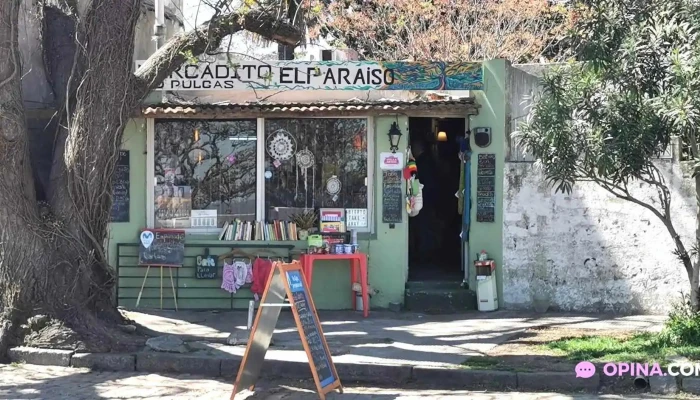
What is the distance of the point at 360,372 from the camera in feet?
28.1

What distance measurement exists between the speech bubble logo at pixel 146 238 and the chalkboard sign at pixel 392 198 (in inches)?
130

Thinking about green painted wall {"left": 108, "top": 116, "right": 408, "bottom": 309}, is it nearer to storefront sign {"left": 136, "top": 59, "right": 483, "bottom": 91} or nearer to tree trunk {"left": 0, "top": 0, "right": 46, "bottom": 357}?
storefront sign {"left": 136, "top": 59, "right": 483, "bottom": 91}

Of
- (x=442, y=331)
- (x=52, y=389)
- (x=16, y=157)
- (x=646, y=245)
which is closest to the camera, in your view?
(x=52, y=389)

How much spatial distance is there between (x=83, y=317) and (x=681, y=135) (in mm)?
6605

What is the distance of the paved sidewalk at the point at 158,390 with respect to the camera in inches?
307

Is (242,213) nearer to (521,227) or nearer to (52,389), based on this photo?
(521,227)

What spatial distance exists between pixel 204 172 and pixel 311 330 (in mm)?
5208

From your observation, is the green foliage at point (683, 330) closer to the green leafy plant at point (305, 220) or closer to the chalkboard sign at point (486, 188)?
the chalkboard sign at point (486, 188)

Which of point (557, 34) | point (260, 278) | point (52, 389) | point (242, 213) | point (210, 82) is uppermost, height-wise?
point (557, 34)

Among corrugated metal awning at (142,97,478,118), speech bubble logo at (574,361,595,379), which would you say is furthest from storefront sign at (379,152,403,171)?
speech bubble logo at (574,361,595,379)

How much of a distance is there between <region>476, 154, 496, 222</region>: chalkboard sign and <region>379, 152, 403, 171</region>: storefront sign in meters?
1.10

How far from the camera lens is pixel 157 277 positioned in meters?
12.2

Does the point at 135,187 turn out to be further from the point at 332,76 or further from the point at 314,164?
the point at 332,76

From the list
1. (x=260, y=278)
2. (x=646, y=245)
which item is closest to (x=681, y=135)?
(x=646, y=245)
